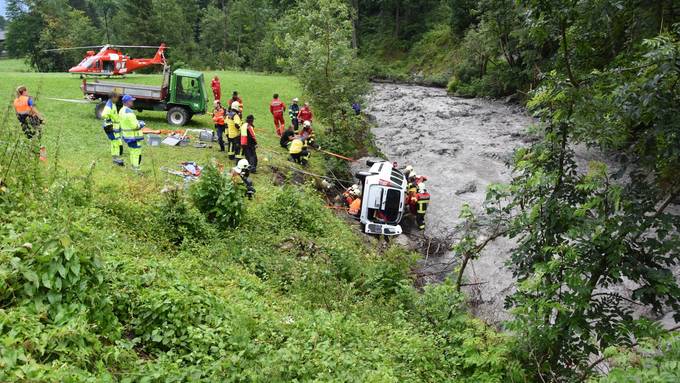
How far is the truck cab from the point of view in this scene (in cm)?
1395

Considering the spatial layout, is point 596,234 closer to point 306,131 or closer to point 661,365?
point 661,365

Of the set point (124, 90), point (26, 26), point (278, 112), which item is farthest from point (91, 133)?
point (26, 26)

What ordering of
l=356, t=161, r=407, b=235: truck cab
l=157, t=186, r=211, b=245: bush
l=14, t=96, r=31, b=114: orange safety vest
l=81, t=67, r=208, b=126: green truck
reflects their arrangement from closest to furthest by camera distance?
l=157, t=186, r=211, b=245: bush, l=14, t=96, r=31, b=114: orange safety vest, l=356, t=161, r=407, b=235: truck cab, l=81, t=67, r=208, b=126: green truck

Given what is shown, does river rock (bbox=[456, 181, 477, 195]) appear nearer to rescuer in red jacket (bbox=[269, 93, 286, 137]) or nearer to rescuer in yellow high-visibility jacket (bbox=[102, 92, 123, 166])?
rescuer in red jacket (bbox=[269, 93, 286, 137])

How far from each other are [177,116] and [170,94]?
2.89ft

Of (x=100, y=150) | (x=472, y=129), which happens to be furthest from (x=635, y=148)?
(x=472, y=129)

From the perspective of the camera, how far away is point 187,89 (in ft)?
59.2

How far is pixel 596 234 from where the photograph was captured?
5277 mm

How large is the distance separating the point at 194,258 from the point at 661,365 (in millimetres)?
6894

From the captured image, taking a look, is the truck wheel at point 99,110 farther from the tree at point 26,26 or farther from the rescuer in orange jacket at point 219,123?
the tree at point 26,26

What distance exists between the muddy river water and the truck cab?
3.36ft

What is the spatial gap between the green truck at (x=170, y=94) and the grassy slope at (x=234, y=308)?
6.50 metres

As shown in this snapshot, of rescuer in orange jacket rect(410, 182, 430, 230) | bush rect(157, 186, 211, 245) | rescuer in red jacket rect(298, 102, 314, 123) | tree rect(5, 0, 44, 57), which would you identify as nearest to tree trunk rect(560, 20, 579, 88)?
bush rect(157, 186, 211, 245)

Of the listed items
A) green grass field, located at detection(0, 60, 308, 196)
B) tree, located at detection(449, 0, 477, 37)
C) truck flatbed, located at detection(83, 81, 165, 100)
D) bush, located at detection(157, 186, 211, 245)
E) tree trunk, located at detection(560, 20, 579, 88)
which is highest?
tree, located at detection(449, 0, 477, 37)
